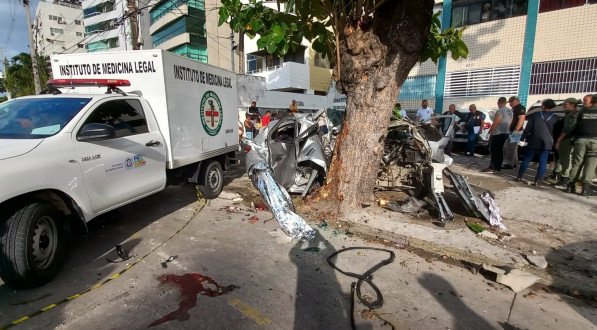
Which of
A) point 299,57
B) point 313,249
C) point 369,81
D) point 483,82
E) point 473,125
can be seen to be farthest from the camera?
point 299,57

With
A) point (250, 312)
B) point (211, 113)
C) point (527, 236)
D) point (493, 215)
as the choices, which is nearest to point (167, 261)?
point (250, 312)

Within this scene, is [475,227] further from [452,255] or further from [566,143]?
[566,143]

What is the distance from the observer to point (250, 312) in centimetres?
281

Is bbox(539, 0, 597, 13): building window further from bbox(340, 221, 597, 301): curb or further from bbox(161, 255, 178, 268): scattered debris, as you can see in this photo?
bbox(161, 255, 178, 268): scattered debris

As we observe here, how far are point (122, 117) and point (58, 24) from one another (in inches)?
2879

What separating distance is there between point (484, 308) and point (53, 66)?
21.9 ft

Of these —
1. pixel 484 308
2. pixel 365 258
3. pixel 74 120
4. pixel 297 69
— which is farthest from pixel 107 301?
pixel 297 69

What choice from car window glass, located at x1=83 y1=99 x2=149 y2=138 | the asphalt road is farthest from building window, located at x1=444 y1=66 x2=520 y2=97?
car window glass, located at x1=83 y1=99 x2=149 y2=138

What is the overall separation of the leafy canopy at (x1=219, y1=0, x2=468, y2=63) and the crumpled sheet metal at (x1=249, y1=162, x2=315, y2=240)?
195 centimetres

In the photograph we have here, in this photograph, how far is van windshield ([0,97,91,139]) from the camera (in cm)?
335

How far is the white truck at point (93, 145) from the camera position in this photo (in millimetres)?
2941

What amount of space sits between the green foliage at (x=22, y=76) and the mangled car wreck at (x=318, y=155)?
3269 cm

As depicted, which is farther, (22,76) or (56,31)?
(56,31)

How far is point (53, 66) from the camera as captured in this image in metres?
5.19
